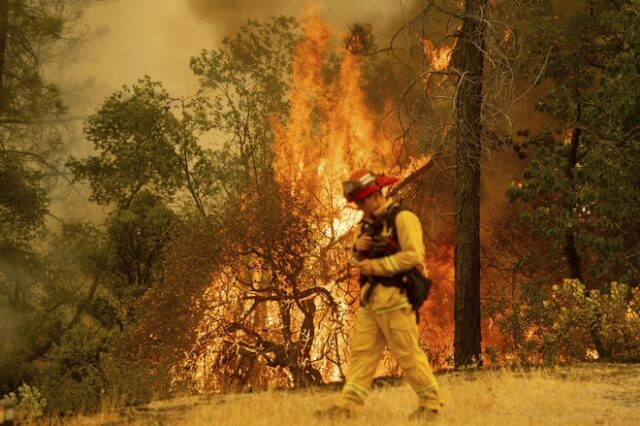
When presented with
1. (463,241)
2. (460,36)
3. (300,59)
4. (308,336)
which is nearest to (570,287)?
(463,241)

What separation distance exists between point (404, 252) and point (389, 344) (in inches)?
32.2

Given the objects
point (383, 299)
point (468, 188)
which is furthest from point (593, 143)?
point (383, 299)

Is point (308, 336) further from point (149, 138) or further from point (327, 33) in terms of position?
point (327, 33)

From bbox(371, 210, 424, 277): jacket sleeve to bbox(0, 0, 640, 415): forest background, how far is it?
142 inches

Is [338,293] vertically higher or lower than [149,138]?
lower

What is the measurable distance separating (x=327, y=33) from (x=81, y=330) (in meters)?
14.8

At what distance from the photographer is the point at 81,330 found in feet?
73.7

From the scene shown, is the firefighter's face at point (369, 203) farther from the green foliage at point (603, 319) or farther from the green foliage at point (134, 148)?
the green foliage at point (134, 148)

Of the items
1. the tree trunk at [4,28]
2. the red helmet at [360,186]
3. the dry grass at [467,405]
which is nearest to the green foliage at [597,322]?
the dry grass at [467,405]

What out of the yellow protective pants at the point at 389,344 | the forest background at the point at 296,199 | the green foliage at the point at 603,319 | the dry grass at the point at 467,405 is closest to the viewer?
the yellow protective pants at the point at 389,344

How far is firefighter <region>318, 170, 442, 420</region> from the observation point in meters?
6.31

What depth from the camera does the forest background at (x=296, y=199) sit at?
14703mm

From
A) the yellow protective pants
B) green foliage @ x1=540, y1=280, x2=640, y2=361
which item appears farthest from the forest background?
the yellow protective pants

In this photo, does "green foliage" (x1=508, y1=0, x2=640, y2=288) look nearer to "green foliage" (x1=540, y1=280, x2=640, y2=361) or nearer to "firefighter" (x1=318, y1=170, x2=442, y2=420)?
"green foliage" (x1=540, y1=280, x2=640, y2=361)
